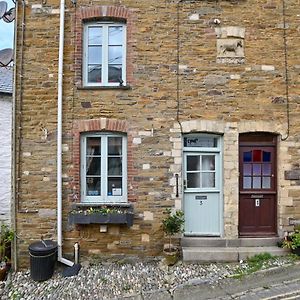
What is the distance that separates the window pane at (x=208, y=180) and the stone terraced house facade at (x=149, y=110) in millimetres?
157

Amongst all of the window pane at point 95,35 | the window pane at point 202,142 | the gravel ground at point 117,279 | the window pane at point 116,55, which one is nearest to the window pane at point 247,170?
the window pane at point 202,142

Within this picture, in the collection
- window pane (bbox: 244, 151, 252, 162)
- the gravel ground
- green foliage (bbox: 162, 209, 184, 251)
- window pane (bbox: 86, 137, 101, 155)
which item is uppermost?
window pane (bbox: 86, 137, 101, 155)

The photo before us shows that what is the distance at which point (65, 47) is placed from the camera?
24.9ft

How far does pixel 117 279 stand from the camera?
261 inches

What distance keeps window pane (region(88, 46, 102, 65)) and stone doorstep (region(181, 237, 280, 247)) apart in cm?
477

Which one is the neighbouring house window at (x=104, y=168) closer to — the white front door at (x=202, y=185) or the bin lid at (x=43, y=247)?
the bin lid at (x=43, y=247)

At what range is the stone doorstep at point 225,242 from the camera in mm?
7520

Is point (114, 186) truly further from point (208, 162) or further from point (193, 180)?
point (208, 162)

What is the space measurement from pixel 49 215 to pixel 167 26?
529 centimetres

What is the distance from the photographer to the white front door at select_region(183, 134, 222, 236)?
7809mm

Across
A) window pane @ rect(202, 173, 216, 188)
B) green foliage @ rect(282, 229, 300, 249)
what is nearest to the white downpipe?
window pane @ rect(202, 173, 216, 188)

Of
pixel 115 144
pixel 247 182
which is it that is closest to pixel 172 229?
pixel 247 182

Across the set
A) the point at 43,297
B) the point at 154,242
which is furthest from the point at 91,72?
the point at 43,297

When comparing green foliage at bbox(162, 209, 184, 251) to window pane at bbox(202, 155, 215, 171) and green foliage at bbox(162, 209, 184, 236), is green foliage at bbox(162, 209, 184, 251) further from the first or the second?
window pane at bbox(202, 155, 215, 171)
